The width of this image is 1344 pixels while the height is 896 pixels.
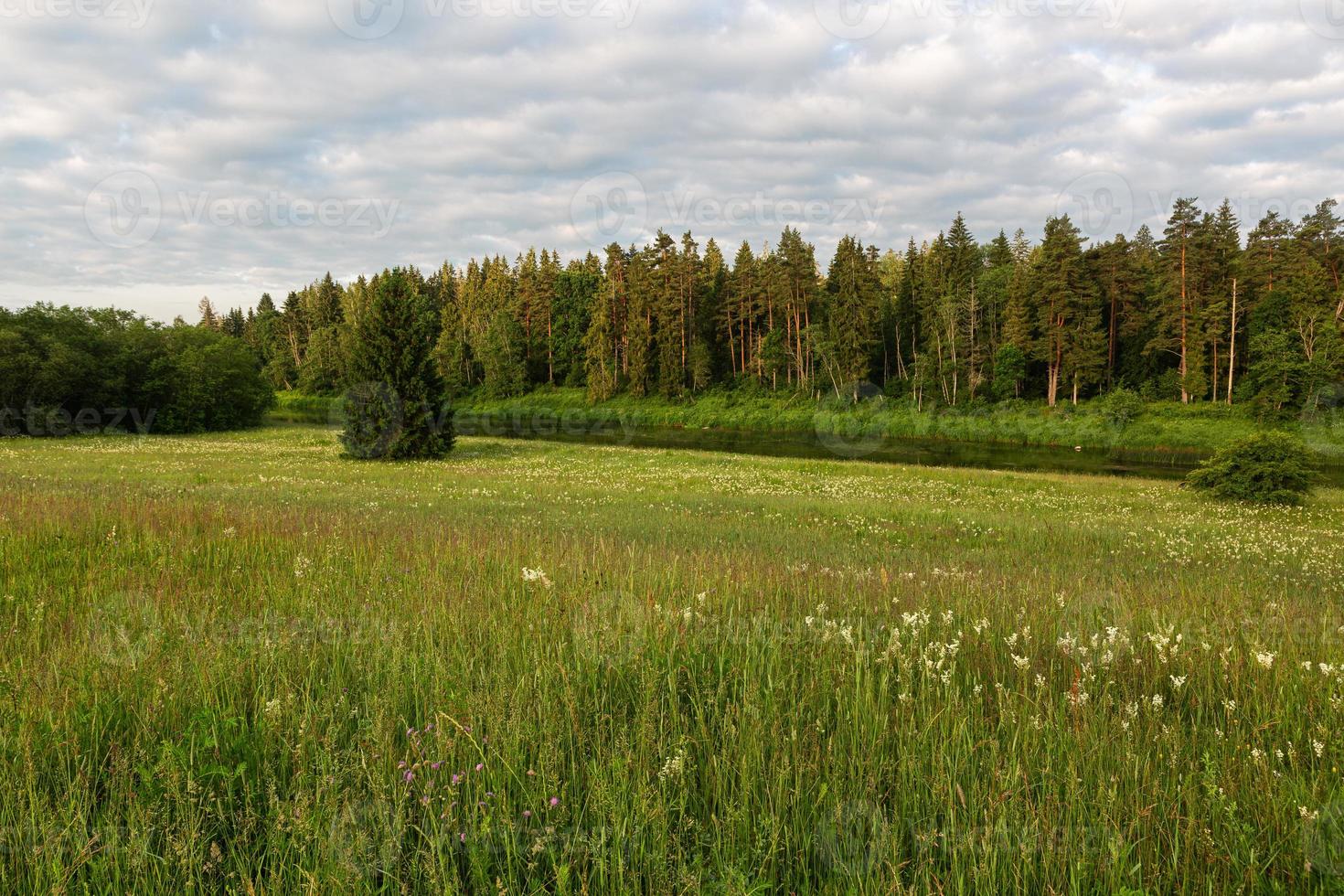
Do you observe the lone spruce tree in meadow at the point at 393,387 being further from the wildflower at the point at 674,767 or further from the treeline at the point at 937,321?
the wildflower at the point at 674,767

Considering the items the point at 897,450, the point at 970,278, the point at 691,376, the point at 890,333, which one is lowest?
the point at 897,450

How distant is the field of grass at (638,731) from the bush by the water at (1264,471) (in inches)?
869

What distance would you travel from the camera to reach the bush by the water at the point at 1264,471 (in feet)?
80.3

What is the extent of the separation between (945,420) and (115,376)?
8024cm

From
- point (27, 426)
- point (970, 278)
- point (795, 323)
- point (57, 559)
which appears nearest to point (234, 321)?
point (27, 426)

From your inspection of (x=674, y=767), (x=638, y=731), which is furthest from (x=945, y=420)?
(x=674, y=767)

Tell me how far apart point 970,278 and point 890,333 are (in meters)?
12.9

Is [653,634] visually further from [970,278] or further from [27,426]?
[970,278]

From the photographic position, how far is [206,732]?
351 centimetres

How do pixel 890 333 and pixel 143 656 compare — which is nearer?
pixel 143 656

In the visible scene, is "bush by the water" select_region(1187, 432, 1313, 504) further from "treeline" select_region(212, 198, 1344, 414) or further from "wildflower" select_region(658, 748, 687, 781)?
"treeline" select_region(212, 198, 1344, 414)

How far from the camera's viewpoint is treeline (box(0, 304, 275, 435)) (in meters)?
51.4

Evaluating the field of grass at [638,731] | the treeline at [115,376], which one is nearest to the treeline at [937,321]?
the treeline at [115,376]

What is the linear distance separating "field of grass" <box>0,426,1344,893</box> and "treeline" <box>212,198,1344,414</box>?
37.2 meters
